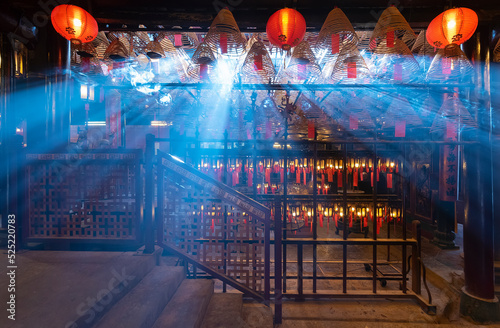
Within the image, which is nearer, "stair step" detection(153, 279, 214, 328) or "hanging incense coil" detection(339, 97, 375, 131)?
"stair step" detection(153, 279, 214, 328)

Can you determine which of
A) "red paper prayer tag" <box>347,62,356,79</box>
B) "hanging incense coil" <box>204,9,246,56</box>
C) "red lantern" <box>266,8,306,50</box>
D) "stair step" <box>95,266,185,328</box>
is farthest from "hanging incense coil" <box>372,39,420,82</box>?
"stair step" <box>95,266,185,328</box>

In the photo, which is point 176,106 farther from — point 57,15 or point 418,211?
point 418,211

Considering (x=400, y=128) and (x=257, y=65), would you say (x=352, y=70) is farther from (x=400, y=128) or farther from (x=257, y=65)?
(x=400, y=128)

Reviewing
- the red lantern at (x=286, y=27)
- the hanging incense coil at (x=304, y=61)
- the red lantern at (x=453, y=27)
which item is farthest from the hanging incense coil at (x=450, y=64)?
the red lantern at (x=286, y=27)

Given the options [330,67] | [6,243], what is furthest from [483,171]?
[6,243]

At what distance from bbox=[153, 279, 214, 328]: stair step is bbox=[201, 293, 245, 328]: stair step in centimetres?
9

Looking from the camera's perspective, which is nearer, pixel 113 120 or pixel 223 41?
pixel 223 41

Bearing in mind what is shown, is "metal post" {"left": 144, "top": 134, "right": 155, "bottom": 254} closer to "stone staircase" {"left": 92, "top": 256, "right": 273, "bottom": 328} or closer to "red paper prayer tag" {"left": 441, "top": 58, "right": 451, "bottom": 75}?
"stone staircase" {"left": 92, "top": 256, "right": 273, "bottom": 328}

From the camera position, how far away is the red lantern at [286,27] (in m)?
3.50

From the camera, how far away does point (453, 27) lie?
11.3 ft

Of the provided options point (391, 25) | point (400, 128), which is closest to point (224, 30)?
point (391, 25)

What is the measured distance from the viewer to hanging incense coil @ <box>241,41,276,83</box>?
3940 millimetres

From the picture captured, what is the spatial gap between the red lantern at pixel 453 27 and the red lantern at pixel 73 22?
5.90 metres

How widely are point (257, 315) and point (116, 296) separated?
6.73 ft
